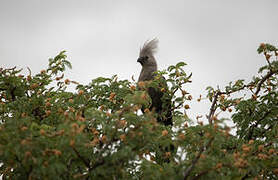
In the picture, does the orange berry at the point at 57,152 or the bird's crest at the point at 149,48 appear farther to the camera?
the bird's crest at the point at 149,48

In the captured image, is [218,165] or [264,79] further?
[264,79]

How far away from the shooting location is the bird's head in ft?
26.7

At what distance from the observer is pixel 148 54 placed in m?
8.34

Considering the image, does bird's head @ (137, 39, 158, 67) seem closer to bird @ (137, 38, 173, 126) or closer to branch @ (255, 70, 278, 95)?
bird @ (137, 38, 173, 126)

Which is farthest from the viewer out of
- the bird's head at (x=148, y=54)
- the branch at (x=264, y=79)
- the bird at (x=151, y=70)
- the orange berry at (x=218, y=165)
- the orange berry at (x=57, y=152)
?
the bird's head at (x=148, y=54)

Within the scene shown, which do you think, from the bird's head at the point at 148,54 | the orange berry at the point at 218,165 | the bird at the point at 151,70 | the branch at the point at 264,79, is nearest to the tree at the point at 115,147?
the orange berry at the point at 218,165

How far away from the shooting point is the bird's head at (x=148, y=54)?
8150mm

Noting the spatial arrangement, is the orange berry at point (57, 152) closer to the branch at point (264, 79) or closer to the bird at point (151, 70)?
the branch at point (264, 79)

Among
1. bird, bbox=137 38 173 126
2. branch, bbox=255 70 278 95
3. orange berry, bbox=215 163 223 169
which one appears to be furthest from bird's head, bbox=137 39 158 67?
orange berry, bbox=215 163 223 169

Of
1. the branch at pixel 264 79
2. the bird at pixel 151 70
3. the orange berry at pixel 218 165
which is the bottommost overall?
the orange berry at pixel 218 165

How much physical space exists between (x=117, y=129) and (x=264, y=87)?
12.8 feet

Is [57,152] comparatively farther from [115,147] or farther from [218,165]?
[218,165]

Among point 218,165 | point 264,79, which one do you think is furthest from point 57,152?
point 264,79

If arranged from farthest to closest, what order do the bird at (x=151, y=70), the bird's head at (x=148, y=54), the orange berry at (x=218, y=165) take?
the bird's head at (x=148, y=54) < the bird at (x=151, y=70) < the orange berry at (x=218, y=165)
